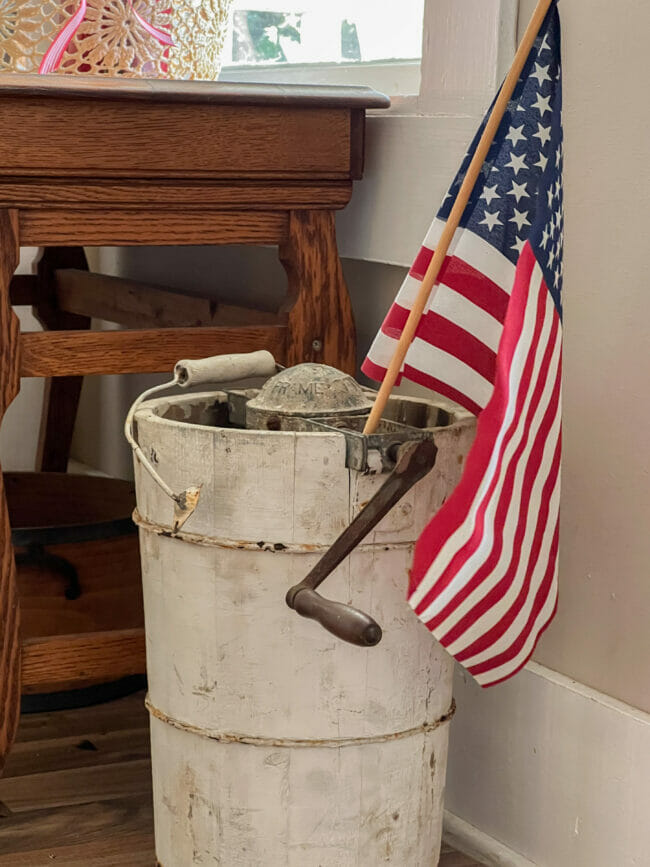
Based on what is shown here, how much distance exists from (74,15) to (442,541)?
87cm

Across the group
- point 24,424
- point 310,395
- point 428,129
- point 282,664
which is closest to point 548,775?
point 282,664

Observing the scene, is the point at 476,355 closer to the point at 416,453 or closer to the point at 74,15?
the point at 416,453

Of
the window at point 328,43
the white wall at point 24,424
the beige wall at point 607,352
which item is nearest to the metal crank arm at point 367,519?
the beige wall at point 607,352

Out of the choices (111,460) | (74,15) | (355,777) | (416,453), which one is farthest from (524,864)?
(111,460)

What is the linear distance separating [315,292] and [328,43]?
69 cm

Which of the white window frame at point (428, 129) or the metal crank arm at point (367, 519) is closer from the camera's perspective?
the metal crank arm at point (367, 519)

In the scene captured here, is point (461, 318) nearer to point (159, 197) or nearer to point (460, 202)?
point (460, 202)

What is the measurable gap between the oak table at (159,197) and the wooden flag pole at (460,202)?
40 centimetres

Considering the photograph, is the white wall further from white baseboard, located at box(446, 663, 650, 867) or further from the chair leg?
white baseboard, located at box(446, 663, 650, 867)

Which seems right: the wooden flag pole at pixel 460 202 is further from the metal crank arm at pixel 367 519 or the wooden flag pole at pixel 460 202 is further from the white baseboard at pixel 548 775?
the white baseboard at pixel 548 775

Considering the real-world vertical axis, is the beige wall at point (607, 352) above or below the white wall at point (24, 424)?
above

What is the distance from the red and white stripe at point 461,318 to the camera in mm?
1234

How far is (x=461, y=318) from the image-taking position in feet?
4.09

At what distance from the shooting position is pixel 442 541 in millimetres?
1132
